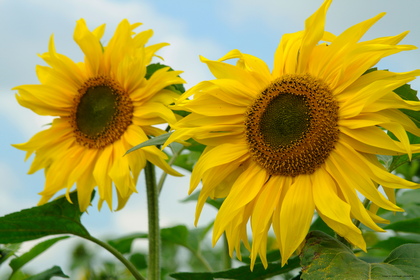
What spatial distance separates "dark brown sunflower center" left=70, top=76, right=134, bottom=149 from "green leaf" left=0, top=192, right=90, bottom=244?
0.85 feet

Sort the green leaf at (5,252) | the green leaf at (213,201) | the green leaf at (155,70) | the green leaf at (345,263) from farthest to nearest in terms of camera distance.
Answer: the green leaf at (213,201) < the green leaf at (5,252) < the green leaf at (155,70) < the green leaf at (345,263)

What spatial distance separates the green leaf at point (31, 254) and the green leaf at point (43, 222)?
0.27m

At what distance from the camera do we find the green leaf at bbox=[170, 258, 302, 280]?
5.45 feet

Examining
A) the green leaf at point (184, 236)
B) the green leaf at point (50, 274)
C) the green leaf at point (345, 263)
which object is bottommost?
the green leaf at point (184, 236)

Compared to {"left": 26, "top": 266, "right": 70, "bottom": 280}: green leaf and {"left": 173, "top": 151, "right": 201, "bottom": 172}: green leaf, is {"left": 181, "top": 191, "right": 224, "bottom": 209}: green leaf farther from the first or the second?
{"left": 26, "top": 266, "right": 70, "bottom": 280}: green leaf

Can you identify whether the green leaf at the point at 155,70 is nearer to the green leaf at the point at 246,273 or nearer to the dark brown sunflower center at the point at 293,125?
the dark brown sunflower center at the point at 293,125

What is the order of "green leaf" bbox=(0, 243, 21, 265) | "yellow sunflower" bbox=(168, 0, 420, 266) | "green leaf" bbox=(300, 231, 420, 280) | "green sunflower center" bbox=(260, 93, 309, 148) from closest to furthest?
1. "green leaf" bbox=(300, 231, 420, 280)
2. "yellow sunflower" bbox=(168, 0, 420, 266)
3. "green sunflower center" bbox=(260, 93, 309, 148)
4. "green leaf" bbox=(0, 243, 21, 265)

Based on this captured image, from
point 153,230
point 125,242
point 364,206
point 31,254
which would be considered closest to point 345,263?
point 364,206

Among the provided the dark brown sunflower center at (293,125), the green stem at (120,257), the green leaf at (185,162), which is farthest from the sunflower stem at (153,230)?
the green leaf at (185,162)

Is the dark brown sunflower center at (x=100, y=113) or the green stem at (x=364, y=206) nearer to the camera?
the green stem at (x=364, y=206)

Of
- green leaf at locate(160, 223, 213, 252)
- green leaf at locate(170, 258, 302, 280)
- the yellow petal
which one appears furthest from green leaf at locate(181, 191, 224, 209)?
the yellow petal

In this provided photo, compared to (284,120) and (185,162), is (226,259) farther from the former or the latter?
(284,120)

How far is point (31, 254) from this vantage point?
2377 millimetres

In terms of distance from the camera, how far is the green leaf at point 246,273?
1660mm
